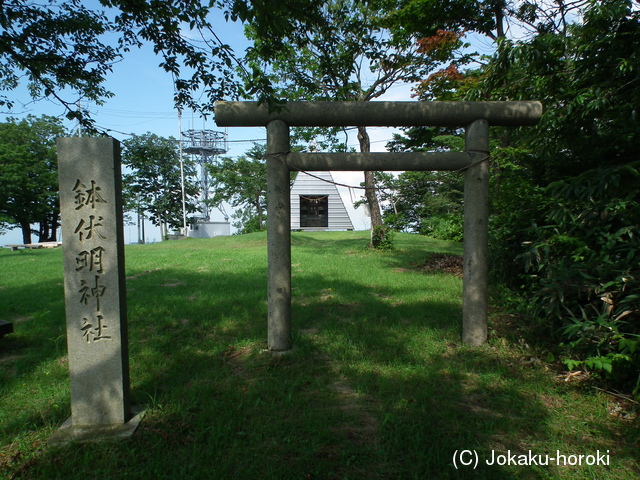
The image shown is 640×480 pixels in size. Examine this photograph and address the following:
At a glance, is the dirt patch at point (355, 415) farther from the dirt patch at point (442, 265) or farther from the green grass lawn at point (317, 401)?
the dirt patch at point (442, 265)

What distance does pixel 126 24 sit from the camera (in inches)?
218

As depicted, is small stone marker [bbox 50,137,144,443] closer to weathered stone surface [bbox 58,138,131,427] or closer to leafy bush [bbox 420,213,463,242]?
weathered stone surface [bbox 58,138,131,427]

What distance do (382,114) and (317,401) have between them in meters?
3.05

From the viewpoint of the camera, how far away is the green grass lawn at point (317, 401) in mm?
2627

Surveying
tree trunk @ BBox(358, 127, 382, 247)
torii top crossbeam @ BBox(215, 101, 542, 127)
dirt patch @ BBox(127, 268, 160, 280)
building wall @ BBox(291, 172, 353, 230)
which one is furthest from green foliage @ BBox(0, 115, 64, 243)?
torii top crossbeam @ BBox(215, 101, 542, 127)

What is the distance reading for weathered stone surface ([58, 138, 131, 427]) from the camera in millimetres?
2842

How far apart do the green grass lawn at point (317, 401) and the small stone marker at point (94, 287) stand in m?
0.25

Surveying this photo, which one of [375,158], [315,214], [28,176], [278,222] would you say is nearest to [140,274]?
[278,222]

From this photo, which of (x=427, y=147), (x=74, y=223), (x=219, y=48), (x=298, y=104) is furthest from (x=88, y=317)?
(x=427, y=147)

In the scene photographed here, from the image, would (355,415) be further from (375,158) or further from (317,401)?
(375,158)

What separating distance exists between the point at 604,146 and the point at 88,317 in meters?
5.85

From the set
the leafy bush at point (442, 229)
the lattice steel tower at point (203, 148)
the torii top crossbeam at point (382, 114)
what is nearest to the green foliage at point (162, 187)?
the lattice steel tower at point (203, 148)

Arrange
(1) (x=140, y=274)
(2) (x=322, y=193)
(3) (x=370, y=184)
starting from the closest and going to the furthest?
(1) (x=140, y=274) → (3) (x=370, y=184) → (2) (x=322, y=193)

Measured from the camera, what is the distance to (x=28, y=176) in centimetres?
2473
